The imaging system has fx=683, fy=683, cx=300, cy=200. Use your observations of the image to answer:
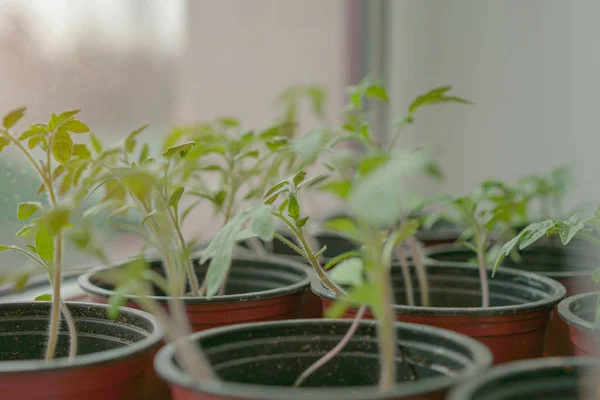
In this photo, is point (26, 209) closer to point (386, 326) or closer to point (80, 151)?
point (80, 151)

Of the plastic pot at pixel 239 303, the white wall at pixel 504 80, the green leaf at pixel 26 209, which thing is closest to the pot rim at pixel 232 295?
the plastic pot at pixel 239 303

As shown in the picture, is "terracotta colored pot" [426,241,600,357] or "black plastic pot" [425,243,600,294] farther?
"black plastic pot" [425,243,600,294]

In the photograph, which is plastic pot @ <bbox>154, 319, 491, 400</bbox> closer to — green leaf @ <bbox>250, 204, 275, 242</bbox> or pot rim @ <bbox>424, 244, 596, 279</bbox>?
green leaf @ <bbox>250, 204, 275, 242</bbox>

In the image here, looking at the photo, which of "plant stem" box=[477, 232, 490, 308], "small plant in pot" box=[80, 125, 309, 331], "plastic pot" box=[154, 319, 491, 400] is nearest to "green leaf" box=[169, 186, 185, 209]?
"small plant in pot" box=[80, 125, 309, 331]

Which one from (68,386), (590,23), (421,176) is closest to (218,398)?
(68,386)

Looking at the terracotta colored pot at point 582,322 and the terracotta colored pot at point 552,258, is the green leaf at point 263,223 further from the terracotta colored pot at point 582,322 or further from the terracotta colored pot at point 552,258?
the terracotta colored pot at point 552,258

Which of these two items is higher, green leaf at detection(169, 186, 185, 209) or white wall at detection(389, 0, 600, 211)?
white wall at detection(389, 0, 600, 211)

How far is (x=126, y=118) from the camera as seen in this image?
156 centimetres

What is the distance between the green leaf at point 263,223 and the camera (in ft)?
2.26

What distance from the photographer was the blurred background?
1.27 metres

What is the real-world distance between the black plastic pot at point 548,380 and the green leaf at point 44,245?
0.49 metres

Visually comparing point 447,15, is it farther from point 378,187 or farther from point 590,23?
point 378,187

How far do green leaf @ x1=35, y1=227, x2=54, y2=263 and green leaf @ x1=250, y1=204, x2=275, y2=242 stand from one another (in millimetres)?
259

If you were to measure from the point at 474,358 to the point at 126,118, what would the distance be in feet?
3.77
